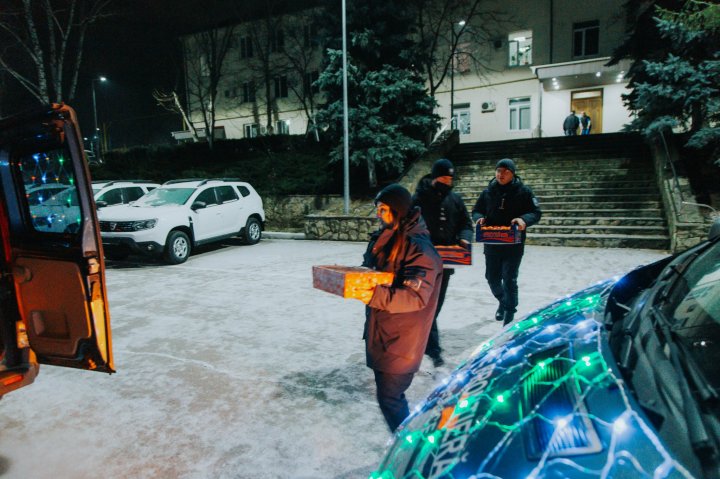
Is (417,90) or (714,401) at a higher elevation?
(417,90)

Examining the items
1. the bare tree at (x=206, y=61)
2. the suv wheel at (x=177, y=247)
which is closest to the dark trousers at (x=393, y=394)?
the suv wheel at (x=177, y=247)

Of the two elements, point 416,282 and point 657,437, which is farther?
point 416,282

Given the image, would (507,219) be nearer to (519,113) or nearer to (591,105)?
(591,105)

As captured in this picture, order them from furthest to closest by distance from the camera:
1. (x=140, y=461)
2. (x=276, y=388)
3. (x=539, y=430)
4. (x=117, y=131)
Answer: (x=117, y=131)
(x=276, y=388)
(x=140, y=461)
(x=539, y=430)

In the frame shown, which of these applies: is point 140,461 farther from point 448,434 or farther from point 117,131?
point 117,131

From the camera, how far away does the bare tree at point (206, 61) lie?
27.8 meters

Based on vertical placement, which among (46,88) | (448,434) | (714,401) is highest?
(46,88)

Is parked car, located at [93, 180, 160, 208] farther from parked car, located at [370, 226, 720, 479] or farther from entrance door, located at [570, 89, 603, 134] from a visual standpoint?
entrance door, located at [570, 89, 603, 134]

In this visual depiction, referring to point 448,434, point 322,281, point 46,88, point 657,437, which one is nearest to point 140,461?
point 322,281

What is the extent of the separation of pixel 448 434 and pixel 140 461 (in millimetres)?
2233

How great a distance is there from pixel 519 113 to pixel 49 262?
2350cm

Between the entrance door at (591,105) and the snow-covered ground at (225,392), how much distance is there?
17471 mm

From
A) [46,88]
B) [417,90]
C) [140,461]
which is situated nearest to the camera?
[140,461]

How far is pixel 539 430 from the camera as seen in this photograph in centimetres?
127
